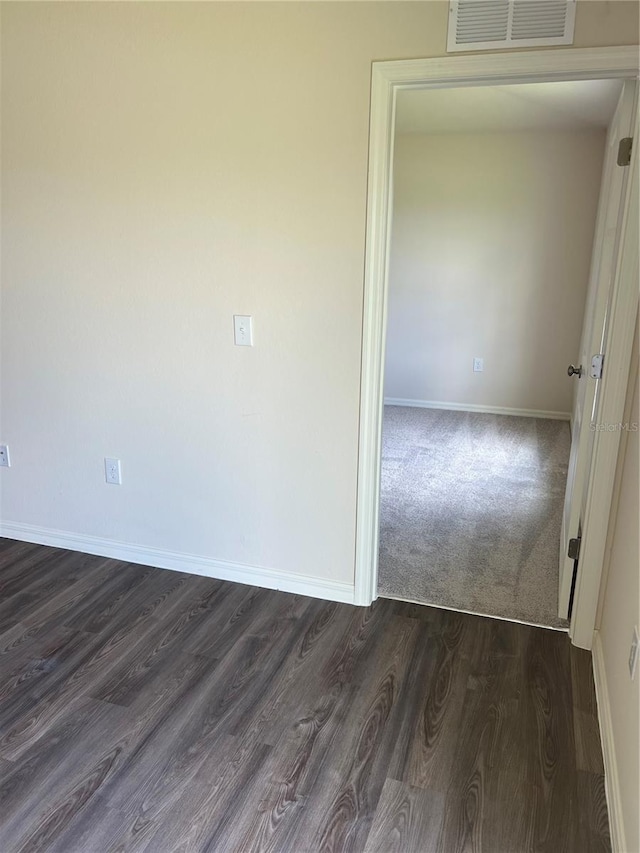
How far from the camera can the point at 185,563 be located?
285 cm

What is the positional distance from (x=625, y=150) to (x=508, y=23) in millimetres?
575

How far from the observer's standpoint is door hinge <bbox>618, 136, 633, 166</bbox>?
2.06 meters

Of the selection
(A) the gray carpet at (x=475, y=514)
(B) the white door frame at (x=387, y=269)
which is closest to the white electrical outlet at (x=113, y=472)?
(B) the white door frame at (x=387, y=269)

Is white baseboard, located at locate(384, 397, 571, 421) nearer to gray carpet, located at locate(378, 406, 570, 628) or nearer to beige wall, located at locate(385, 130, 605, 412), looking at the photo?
beige wall, located at locate(385, 130, 605, 412)

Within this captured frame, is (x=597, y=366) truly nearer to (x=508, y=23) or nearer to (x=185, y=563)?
(x=508, y=23)

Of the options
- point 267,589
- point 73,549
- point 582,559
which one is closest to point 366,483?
point 267,589

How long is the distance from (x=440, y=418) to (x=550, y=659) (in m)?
3.50

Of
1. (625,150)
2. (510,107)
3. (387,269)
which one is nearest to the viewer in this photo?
(625,150)

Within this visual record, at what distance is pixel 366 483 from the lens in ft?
8.17

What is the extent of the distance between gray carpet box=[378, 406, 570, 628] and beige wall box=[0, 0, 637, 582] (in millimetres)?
540

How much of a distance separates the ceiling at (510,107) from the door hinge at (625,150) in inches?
74.9

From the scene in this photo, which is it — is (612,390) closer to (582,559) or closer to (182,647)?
(582,559)

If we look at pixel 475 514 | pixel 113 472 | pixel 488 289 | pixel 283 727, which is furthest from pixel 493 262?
pixel 283 727

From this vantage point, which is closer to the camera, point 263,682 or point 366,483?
point 263,682
